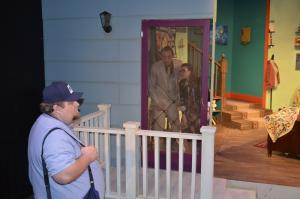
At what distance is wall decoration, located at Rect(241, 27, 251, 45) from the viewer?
8000mm

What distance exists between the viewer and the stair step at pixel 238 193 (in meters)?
3.64

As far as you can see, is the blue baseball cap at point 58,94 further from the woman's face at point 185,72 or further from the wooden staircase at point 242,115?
the wooden staircase at point 242,115

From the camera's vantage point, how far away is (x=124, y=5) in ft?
13.3

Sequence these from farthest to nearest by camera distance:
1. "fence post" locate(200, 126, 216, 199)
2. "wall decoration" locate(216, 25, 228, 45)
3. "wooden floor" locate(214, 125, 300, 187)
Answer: "wall decoration" locate(216, 25, 228, 45)
"wooden floor" locate(214, 125, 300, 187)
"fence post" locate(200, 126, 216, 199)

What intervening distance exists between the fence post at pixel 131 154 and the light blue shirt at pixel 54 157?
1213 millimetres

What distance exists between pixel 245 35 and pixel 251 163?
4.20m

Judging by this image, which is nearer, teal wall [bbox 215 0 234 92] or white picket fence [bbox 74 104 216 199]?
white picket fence [bbox 74 104 216 199]

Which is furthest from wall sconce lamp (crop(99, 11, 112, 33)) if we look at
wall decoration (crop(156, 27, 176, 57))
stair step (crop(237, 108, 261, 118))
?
stair step (crop(237, 108, 261, 118))

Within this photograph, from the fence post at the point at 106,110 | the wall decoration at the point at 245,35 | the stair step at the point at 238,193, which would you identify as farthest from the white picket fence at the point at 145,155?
the wall decoration at the point at 245,35

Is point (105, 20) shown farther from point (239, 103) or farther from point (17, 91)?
point (239, 103)

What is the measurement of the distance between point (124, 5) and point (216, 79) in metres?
3.82

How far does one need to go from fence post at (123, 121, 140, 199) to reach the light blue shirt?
121 centimetres

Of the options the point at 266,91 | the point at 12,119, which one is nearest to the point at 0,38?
the point at 12,119

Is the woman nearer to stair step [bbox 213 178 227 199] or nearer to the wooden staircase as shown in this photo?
stair step [bbox 213 178 227 199]
